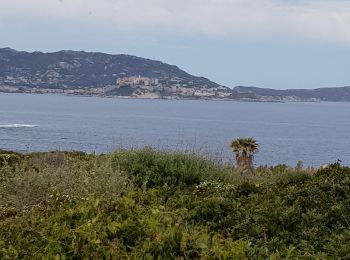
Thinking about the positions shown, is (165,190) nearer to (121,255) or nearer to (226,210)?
(226,210)

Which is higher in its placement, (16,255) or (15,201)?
(16,255)

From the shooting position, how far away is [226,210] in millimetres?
6566

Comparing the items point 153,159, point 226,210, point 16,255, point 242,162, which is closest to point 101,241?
point 16,255

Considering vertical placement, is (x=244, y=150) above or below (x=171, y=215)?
below

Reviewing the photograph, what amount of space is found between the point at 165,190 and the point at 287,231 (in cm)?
303

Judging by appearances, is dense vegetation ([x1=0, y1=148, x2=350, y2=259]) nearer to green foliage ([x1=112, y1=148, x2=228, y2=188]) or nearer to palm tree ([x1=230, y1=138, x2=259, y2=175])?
green foliage ([x1=112, y1=148, x2=228, y2=188])

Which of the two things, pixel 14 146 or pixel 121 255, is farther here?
pixel 14 146

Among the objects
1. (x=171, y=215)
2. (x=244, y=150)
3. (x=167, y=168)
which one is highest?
(x=171, y=215)

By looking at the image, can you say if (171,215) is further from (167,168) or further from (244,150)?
(244,150)

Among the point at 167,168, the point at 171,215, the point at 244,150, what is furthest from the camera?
the point at 244,150

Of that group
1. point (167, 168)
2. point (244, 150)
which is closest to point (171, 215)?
point (167, 168)

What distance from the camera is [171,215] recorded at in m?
4.73

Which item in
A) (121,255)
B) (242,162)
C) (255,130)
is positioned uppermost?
(121,255)

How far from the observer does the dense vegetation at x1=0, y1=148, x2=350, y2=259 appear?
360 centimetres
